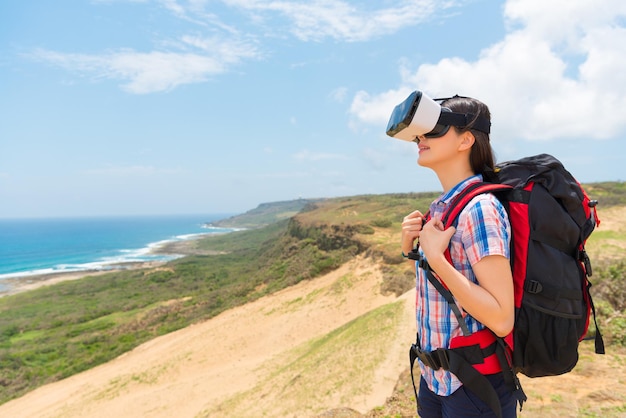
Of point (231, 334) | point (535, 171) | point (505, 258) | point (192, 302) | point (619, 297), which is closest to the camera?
point (505, 258)

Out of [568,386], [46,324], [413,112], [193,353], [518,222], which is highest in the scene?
[413,112]

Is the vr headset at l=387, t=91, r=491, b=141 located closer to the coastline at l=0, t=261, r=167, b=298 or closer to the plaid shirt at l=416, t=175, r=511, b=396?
the plaid shirt at l=416, t=175, r=511, b=396

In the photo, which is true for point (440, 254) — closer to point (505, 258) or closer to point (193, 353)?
point (505, 258)

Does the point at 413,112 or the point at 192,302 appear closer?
the point at 413,112

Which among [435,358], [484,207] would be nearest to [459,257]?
[484,207]

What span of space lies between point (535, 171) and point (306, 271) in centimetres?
2281

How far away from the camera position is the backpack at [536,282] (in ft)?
5.84

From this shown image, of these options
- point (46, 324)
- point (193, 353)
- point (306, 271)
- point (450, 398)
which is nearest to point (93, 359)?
point (193, 353)

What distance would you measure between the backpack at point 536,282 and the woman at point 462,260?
0.21 feet

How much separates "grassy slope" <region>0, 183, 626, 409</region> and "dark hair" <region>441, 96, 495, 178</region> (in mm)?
13954

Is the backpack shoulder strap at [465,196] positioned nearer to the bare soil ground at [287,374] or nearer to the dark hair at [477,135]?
the dark hair at [477,135]

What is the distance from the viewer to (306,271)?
24.3 meters

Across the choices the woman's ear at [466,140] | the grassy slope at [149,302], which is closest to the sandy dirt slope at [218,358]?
the grassy slope at [149,302]

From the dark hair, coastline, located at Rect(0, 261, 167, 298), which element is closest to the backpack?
the dark hair
